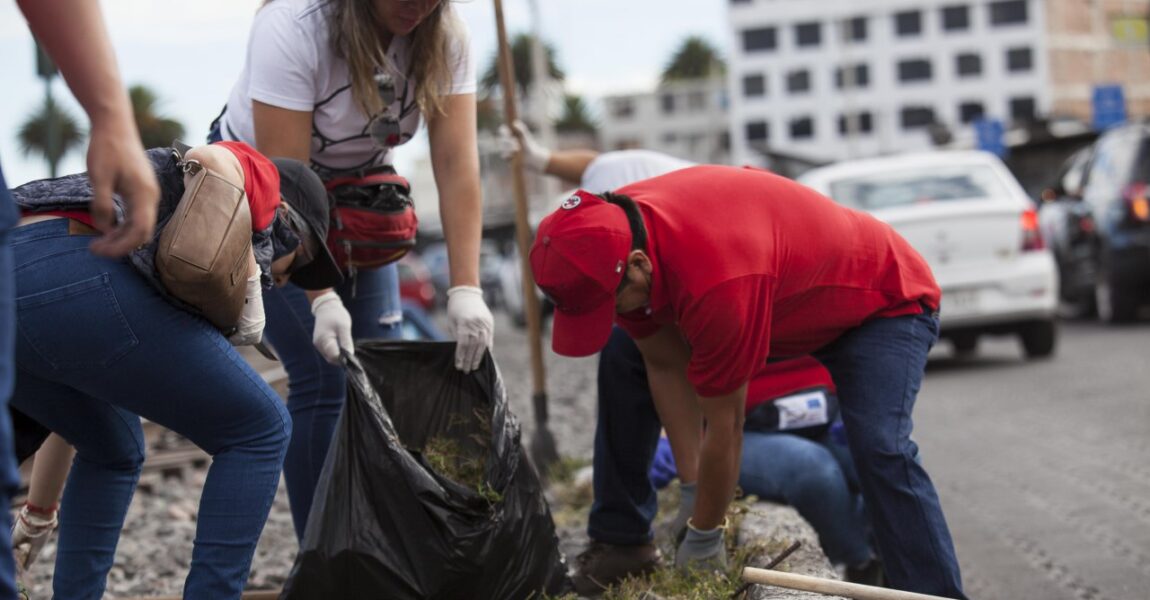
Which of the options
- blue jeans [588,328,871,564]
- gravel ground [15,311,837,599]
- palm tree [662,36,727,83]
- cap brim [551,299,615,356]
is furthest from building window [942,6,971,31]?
cap brim [551,299,615,356]

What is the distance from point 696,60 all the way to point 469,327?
110m

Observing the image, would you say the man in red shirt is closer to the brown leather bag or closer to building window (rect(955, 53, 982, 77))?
the brown leather bag

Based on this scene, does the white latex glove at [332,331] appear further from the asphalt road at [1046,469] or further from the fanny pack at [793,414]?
the asphalt road at [1046,469]

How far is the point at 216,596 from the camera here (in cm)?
291

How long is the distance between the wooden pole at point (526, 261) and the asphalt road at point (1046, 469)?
184 cm

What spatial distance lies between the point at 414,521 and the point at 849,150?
8131cm

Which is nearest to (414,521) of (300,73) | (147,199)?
(300,73)

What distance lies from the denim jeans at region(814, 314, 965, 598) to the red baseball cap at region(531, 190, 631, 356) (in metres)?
0.70

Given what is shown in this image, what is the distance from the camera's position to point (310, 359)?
12.7 ft

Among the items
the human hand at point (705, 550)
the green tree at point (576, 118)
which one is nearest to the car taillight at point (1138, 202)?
the human hand at point (705, 550)

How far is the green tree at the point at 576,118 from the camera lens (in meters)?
110

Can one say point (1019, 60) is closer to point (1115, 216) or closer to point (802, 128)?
point (802, 128)

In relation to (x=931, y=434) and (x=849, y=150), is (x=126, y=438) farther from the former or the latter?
(x=849, y=150)

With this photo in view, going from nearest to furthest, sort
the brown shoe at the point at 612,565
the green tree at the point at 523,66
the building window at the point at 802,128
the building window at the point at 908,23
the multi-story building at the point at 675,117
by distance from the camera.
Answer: the brown shoe at the point at 612,565 → the building window at the point at 908,23 → the building window at the point at 802,128 → the green tree at the point at 523,66 → the multi-story building at the point at 675,117
